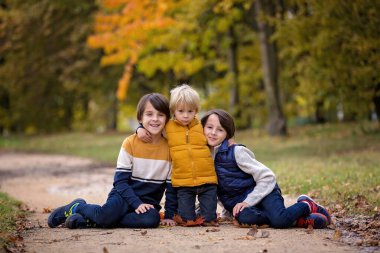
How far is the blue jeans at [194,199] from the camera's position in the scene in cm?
607

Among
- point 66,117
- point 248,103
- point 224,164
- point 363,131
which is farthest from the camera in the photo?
point 66,117

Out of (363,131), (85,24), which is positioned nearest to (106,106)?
(85,24)

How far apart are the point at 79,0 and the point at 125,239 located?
27030mm

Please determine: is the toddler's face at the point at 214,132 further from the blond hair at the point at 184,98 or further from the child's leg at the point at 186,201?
the child's leg at the point at 186,201

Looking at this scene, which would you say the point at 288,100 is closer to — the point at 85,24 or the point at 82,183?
the point at 85,24

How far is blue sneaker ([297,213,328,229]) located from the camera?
5.84 meters

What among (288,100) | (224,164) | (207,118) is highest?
(288,100)

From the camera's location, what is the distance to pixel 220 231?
5660 millimetres

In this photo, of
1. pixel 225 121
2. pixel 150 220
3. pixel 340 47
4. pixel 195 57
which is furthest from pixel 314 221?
pixel 195 57

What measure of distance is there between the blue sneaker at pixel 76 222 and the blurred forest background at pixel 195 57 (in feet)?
28.3

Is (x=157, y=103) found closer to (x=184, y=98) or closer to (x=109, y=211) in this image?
(x=184, y=98)

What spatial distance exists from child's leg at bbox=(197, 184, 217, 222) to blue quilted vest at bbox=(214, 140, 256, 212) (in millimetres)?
137

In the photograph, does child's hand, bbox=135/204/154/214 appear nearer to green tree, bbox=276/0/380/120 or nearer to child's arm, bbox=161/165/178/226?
child's arm, bbox=161/165/178/226

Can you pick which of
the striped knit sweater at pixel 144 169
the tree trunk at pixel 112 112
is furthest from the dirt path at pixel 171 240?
the tree trunk at pixel 112 112
